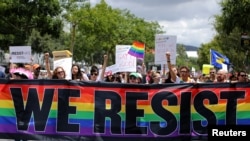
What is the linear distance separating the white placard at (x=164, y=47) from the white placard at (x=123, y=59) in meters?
1.26

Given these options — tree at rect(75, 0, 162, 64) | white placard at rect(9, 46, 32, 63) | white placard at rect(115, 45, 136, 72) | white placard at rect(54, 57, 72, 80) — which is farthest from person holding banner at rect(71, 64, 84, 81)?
tree at rect(75, 0, 162, 64)

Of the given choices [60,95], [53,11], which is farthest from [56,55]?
[53,11]

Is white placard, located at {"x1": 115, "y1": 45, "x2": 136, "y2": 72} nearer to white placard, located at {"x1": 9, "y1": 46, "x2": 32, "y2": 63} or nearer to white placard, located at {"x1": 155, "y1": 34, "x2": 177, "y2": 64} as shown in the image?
white placard, located at {"x1": 155, "y1": 34, "x2": 177, "y2": 64}

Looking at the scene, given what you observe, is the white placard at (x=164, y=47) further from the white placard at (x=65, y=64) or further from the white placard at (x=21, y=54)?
the white placard at (x=21, y=54)

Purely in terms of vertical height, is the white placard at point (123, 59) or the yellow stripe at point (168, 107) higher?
the white placard at point (123, 59)

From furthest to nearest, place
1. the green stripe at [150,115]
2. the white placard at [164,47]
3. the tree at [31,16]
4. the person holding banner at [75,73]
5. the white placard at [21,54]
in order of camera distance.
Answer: the tree at [31,16] → the white placard at [21,54] → the white placard at [164,47] → the person holding banner at [75,73] → the green stripe at [150,115]

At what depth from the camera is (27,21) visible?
1217 inches

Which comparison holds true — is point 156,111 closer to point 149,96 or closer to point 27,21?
point 149,96

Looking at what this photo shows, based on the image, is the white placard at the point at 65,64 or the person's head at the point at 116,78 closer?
the white placard at the point at 65,64

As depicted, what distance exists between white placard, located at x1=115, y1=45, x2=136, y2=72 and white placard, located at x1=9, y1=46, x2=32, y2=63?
3080mm

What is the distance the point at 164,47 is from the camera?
11.4m

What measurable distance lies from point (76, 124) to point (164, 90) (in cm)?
149

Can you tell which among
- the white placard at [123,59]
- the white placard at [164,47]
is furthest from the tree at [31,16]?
the white placard at [164,47]

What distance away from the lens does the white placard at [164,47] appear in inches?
444
